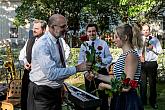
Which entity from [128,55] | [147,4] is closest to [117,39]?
[128,55]

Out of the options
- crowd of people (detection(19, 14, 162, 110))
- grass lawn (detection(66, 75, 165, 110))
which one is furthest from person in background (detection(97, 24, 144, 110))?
grass lawn (detection(66, 75, 165, 110))

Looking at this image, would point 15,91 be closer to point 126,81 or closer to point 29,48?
point 29,48

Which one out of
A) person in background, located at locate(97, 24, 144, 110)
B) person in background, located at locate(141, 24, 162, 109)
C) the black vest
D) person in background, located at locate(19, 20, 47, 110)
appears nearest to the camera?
person in background, located at locate(97, 24, 144, 110)

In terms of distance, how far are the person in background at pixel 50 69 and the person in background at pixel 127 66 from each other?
416 mm

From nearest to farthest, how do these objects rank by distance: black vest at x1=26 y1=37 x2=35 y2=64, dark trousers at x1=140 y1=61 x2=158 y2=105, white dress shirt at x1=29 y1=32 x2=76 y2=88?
white dress shirt at x1=29 y1=32 x2=76 y2=88 → black vest at x1=26 y1=37 x2=35 y2=64 → dark trousers at x1=140 y1=61 x2=158 y2=105

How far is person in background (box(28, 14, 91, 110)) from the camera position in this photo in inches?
191

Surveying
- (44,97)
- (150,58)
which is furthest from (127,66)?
(150,58)

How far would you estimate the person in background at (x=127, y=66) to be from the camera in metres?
5.07

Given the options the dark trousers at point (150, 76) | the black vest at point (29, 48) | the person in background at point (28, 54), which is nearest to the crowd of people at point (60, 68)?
the person in background at point (28, 54)

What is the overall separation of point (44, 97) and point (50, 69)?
1.45 ft

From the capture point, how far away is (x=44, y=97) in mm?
5141

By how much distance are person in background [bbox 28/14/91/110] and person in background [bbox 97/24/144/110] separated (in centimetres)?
42

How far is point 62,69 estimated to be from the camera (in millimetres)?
4840

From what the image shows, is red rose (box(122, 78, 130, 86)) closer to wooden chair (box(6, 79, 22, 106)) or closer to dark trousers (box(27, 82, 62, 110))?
dark trousers (box(27, 82, 62, 110))
